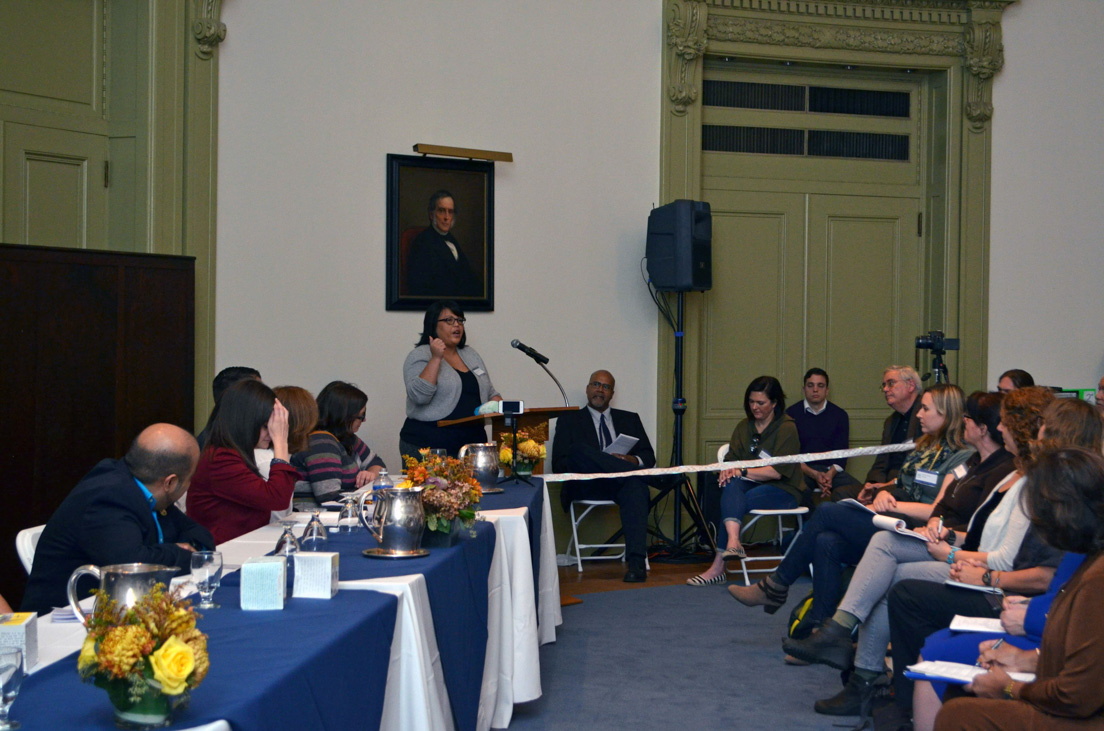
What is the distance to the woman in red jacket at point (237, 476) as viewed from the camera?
11.0 ft

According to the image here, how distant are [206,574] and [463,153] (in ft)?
16.0

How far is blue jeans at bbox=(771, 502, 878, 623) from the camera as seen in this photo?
13.5ft

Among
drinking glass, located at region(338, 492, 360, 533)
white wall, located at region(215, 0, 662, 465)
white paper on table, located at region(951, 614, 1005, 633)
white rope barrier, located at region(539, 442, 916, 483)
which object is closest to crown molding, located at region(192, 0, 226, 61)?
white wall, located at region(215, 0, 662, 465)

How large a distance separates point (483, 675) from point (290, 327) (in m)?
3.55

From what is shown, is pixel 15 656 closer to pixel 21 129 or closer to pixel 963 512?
pixel 963 512

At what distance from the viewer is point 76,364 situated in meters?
4.95

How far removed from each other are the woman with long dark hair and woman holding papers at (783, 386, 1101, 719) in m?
1.95

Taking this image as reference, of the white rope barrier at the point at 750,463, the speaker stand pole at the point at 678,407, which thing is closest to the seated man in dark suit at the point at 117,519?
the white rope barrier at the point at 750,463

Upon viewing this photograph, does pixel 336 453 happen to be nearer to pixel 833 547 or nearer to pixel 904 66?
pixel 833 547

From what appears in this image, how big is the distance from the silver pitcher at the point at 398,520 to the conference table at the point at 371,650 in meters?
0.07

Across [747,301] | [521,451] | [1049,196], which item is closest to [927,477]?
[521,451]

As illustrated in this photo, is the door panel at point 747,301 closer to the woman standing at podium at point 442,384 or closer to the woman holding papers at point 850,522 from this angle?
the woman standing at podium at point 442,384

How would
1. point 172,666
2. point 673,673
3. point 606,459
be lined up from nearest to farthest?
point 172,666, point 673,673, point 606,459

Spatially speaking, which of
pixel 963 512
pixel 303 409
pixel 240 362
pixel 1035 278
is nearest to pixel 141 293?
pixel 240 362
